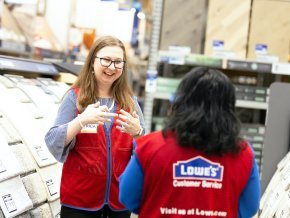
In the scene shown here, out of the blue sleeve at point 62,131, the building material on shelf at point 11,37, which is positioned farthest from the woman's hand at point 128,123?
the building material on shelf at point 11,37

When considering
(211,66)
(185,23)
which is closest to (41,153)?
(211,66)

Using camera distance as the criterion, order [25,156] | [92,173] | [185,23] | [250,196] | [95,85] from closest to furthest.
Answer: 1. [250,196]
2. [92,173]
3. [95,85]
4. [25,156]
5. [185,23]

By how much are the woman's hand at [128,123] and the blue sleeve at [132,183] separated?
1.50 feet

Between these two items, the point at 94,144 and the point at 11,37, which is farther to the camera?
the point at 11,37

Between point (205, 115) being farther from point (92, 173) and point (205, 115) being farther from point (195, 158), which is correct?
point (92, 173)

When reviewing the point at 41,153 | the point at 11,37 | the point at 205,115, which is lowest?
the point at 41,153

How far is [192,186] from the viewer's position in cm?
194

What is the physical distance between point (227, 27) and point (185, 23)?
415 mm

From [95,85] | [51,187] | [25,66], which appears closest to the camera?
[95,85]

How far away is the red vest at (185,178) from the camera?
194 centimetres

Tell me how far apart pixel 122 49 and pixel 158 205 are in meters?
0.94

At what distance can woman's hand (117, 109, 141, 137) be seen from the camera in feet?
7.97

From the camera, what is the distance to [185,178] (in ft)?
6.36

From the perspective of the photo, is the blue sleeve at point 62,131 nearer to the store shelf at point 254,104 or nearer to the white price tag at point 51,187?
the white price tag at point 51,187
